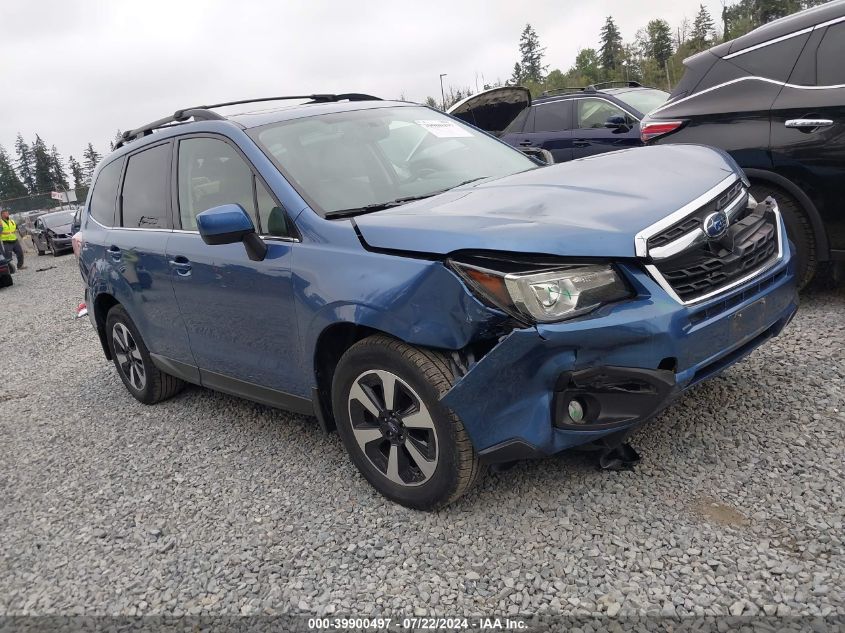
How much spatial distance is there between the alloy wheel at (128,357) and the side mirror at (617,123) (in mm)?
6849

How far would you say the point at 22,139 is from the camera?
13500cm

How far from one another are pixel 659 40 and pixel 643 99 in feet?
237

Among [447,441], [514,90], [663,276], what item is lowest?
[447,441]

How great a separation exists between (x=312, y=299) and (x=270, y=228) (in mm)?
499

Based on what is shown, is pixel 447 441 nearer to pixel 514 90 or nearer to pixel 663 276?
pixel 663 276

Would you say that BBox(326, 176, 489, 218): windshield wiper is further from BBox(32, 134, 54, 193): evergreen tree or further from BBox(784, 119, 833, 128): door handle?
BBox(32, 134, 54, 193): evergreen tree

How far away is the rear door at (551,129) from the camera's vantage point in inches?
387

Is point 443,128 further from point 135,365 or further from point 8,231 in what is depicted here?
point 8,231

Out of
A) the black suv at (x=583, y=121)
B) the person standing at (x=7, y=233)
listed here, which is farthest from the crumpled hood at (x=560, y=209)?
the person standing at (x=7, y=233)

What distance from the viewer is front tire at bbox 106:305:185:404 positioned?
488 centimetres

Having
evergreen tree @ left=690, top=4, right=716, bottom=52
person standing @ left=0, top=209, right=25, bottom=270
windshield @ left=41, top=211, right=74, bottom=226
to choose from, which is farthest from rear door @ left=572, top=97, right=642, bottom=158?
evergreen tree @ left=690, top=4, right=716, bottom=52

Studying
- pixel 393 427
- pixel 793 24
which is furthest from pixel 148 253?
pixel 793 24

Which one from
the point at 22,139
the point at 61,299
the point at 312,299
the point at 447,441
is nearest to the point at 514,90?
the point at 312,299

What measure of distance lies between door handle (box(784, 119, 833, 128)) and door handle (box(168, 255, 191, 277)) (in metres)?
3.81
